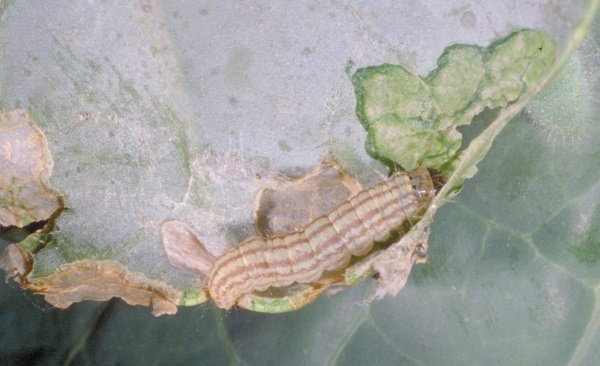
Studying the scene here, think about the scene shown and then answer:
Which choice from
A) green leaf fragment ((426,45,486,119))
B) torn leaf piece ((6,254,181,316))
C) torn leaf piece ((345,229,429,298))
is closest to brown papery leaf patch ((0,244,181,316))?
torn leaf piece ((6,254,181,316))

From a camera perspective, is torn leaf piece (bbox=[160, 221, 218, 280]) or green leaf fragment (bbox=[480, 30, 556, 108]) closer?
green leaf fragment (bbox=[480, 30, 556, 108])

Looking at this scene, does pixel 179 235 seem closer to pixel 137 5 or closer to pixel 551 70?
pixel 137 5

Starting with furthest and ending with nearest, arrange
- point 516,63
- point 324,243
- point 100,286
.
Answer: point 100,286, point 324,243, point 516,63

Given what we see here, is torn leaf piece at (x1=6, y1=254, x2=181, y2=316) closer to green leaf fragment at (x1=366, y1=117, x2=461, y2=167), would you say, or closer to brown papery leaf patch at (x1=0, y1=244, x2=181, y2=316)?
brown papery leaf patch at (x1=0, y1=244, x2=181, y2=316)

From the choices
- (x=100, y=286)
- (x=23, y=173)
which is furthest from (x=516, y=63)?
(x=23, y=173)

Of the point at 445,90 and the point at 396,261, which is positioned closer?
the point at 445,90

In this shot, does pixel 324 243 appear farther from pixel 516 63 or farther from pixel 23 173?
pixel 23 173
